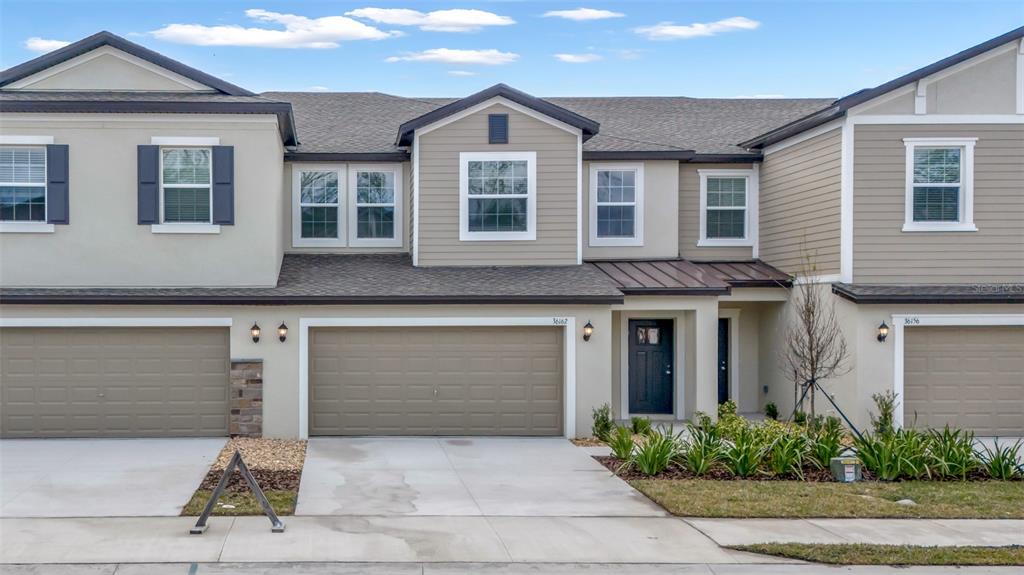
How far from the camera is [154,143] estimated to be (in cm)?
1584

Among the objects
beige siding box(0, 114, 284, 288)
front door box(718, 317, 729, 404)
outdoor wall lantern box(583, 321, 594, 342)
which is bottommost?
front door box(718, 317, 729, 404)

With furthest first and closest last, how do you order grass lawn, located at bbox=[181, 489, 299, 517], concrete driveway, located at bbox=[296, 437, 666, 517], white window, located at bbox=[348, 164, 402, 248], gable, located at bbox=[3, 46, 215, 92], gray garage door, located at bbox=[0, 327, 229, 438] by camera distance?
white window, located at bbox=[348, 164, 402, 248] < gable, located at bbox=[3, 46, 215, 92] < gray garage door, located at bbox=[0, 327, 229, 438] < concrete driveway, located at bbox=[296, 437, 666, 517] < grass lawn, located at bbox=[181, 489, 299, 517]

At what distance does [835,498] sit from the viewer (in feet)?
36.7

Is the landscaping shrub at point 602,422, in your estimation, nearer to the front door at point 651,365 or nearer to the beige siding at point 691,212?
the front door at point 651,365

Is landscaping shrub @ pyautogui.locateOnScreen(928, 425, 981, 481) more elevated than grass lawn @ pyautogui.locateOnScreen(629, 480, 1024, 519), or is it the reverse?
landscaping shrub @ pyautogui.locateOnScreen(928, 425, 981, 481)

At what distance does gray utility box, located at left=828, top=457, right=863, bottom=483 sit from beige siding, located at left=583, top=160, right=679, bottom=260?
7.40 m

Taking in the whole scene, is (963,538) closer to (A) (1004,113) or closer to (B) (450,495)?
(B) (450,495)

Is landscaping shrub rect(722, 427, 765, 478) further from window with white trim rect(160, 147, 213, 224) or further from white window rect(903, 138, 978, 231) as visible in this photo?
window with white trim rect(160, 147, 213, 224)

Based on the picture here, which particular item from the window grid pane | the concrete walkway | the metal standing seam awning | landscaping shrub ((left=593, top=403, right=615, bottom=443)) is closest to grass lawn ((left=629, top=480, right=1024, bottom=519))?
the concrete walkway

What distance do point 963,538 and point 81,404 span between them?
42.7 ft

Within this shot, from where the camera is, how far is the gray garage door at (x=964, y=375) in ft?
54.0

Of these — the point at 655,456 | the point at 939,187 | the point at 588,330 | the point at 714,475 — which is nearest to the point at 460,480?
the point at 655,456

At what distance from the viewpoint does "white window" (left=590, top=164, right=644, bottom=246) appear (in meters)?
18.9

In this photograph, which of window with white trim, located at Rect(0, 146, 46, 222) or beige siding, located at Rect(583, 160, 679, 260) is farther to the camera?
beige siding, located at Rect(583, 160, 679, 260)
